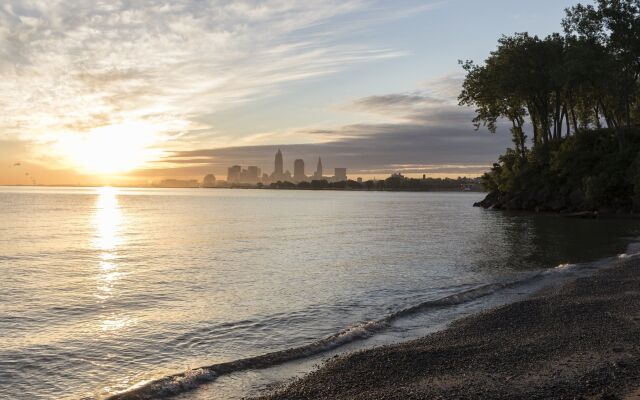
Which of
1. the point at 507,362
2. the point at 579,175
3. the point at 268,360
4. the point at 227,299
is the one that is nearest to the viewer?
the point at 507,362

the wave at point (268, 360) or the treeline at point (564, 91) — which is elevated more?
the treeline at point (564, 91)

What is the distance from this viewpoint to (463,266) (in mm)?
29188

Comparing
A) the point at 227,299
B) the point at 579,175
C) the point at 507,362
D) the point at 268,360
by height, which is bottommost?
the point at 227,299

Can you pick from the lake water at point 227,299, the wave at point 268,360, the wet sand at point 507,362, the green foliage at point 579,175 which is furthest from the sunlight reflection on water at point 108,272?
the green foliage at point 579,175

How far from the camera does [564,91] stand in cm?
7975

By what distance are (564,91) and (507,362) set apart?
8007cm

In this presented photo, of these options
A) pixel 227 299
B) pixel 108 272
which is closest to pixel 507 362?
pixel 227 299

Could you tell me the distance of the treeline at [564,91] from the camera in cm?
6662

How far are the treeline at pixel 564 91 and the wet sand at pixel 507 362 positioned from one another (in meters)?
60.5

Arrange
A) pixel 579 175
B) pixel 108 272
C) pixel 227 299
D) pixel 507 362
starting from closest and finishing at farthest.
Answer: pixel 507 362 → pixel 227 299 → pixel 108 272 → pixel 579 175

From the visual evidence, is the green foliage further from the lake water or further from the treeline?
the lake water

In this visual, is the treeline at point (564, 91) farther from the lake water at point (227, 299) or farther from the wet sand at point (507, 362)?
the wet sand at point (507, 362)

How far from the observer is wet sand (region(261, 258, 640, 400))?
9352mm

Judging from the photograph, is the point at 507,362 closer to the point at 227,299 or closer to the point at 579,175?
the point at 227,299
